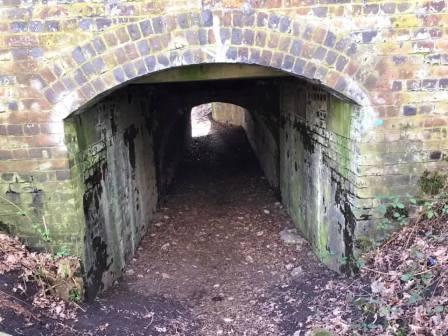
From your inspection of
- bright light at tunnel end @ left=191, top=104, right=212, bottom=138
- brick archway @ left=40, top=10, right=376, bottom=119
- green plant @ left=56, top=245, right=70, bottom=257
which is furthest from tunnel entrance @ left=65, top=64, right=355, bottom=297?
bright light at tunnel end @ left=191, top=104, right=212, bottom=138

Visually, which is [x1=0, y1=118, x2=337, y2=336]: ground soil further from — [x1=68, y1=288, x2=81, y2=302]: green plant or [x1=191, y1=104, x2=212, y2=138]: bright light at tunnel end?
[x1=191, y1=104, x2=212, y2=138]: bright light at tunnel end

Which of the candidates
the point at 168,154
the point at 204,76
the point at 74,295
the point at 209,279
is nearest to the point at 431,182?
the point at 204,76

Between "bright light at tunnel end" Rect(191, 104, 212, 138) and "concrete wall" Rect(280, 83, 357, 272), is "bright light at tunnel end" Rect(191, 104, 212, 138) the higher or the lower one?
the lower one

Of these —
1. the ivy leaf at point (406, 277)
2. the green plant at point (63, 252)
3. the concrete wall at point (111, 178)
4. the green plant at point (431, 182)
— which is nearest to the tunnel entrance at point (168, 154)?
the concrete wall at point (111, 178)

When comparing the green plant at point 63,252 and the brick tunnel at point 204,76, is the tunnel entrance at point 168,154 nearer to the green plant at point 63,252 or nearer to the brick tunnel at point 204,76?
the brick tunnel at point 204,76

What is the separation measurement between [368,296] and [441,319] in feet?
2.99

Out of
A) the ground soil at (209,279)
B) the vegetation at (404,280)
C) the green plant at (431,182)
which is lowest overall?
the ground soil at (209,279)

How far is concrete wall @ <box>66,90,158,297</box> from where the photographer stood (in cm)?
481

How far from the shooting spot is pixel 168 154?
35.4 feet

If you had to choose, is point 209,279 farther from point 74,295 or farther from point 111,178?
point 74,295

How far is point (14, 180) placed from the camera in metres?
A: 4.39

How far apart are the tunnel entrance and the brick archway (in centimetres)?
42

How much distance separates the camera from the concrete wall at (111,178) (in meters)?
4.81

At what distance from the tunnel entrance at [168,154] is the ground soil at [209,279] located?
304 millimetres
